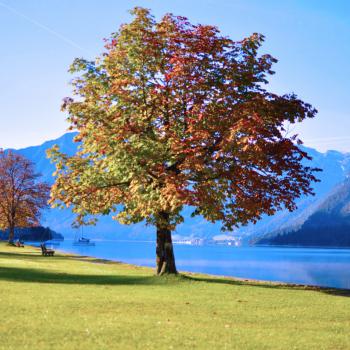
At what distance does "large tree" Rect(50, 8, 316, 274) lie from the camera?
32.5 m

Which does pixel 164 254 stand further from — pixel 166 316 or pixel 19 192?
pixel 19 192

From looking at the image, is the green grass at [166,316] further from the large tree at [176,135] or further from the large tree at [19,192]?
the large tree at [19,192]

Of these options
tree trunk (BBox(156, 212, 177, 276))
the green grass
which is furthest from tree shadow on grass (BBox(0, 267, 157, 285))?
tree trunk (BBox(156, 212, 177, 276))

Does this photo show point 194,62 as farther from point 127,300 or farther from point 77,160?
point 127,300

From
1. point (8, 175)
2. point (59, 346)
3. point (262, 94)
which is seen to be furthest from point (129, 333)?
point (8, 175)

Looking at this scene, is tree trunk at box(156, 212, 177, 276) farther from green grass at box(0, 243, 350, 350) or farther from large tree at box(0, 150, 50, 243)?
large tree at box(0, 150, 50, 243)

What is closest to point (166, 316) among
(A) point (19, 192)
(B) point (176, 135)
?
(B) point (176, 135)

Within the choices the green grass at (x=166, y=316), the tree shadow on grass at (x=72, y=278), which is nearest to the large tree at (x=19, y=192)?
the tree shadow on grass at (x=72, y=278)

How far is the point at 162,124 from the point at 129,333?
21.7 meters

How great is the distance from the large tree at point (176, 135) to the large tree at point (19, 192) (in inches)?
2328

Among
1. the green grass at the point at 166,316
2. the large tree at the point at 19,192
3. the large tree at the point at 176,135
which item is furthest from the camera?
the large tree at the point at 19,192

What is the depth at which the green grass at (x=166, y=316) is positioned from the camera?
596 inches

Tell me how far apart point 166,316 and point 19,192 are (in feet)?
262

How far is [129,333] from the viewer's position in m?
16.1
